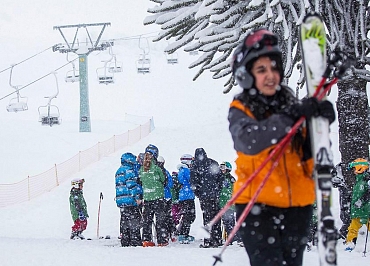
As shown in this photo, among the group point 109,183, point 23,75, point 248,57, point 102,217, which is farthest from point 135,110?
point 248,57

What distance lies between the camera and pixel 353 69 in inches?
309

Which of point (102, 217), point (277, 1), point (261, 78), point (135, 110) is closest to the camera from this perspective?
point (261, 78)

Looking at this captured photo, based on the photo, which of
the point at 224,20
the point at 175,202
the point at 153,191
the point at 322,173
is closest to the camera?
the point at 322,173

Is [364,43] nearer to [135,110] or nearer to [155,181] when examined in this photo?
[155,181]

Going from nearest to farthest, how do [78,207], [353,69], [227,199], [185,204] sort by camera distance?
[353,69]
[227,199]
[185,204]
[78,207]

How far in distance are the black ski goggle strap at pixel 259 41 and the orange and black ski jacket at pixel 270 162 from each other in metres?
0.28

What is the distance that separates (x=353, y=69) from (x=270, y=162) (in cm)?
558

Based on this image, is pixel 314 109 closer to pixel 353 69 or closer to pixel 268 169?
pixel 268 169

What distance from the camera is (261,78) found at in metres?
2.79

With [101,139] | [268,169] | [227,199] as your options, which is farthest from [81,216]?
[101,139]

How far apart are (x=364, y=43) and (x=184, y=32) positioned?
8.78 ft

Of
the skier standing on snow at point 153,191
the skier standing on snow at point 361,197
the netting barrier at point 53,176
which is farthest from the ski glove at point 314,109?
the netting barrier at point 53,176

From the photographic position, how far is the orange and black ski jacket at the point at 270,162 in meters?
2.61

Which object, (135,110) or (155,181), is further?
(135,110)
